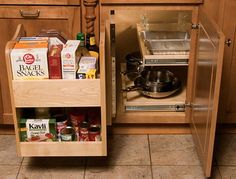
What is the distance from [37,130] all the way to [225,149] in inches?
38.2

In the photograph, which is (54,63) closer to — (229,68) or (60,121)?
(60,121)

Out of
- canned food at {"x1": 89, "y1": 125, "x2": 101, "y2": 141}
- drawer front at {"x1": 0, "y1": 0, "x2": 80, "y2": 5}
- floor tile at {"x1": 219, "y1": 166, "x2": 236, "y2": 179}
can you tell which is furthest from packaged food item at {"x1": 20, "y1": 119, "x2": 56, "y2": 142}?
floor tile at {"x1": 219, "y1": 166, "x2": 236, "y2": 179}

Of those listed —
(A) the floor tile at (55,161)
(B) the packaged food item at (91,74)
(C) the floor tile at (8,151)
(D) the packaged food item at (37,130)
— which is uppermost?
(B) the packaged food item at (91,74)

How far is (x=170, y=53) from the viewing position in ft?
6.65

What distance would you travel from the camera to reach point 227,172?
1.93 m

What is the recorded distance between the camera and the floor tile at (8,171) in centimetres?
189

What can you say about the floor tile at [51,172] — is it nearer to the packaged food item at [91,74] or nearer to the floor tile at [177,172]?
the floor tile at [177,172]

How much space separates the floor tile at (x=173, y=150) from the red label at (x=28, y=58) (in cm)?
78

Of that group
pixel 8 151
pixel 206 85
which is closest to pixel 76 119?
pixel 8 151

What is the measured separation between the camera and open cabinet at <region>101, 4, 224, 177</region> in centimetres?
164

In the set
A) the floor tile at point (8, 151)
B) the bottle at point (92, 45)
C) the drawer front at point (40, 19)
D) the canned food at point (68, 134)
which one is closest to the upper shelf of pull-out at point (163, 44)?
the bottle at point (92, 45)

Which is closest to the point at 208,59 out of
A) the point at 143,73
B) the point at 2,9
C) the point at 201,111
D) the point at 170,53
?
the point at 201,111

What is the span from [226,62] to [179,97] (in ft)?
1.18

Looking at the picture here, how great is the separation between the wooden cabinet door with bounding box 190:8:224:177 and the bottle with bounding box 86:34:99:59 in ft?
1.52
